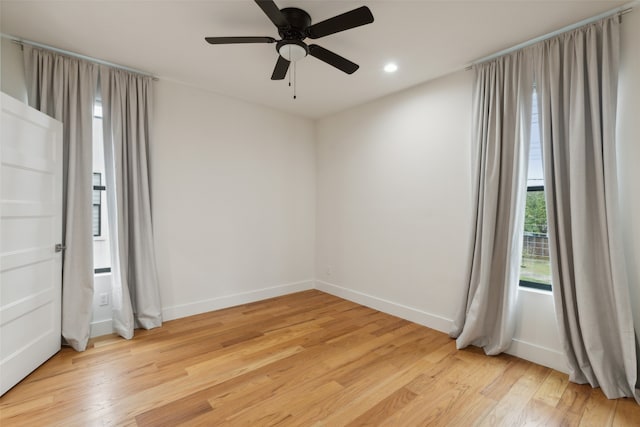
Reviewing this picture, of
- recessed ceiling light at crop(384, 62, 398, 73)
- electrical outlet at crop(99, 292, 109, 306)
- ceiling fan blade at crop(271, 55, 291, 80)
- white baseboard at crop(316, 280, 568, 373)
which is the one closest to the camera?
ceiling fan blade at crop(271, 55, 291, 80)

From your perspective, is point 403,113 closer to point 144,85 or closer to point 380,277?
point 380,277

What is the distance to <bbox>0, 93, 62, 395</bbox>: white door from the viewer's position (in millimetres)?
2062

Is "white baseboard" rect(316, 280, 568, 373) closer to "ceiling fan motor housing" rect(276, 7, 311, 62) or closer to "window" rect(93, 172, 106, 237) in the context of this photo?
"ceiling fan motor housing" rect(276, 7, 311, 62)

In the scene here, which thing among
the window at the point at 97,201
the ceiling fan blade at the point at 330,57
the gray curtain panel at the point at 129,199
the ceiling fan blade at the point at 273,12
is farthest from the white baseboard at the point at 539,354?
the window at the point at 97,201

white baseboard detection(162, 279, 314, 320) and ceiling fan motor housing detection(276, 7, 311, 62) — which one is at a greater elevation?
ceiling fan motor housing detection(276, 7, 311, 62)

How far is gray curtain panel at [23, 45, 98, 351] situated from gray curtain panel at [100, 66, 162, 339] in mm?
181

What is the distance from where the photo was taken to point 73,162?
2682mm

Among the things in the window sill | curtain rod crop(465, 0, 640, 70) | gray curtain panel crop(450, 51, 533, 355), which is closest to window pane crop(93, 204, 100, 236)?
gray curtain panel crop(450, 51, 533, 355)

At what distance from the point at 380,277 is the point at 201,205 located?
2456mm

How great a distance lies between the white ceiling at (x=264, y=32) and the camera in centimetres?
209

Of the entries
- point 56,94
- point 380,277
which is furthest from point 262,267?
point 56,94

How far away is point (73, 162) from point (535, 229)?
4.27 meters

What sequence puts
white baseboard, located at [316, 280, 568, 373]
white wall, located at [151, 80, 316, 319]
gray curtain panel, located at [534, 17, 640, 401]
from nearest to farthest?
gray curtain panel, located at [534, 17, 640, 401] < white baseboard, located at [316, 280, 568, 373] < white wall, located at [151, 80, 316, 319]

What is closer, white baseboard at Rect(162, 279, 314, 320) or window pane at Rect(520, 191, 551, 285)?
window pane at Rect(520, 191, 551, 285)
